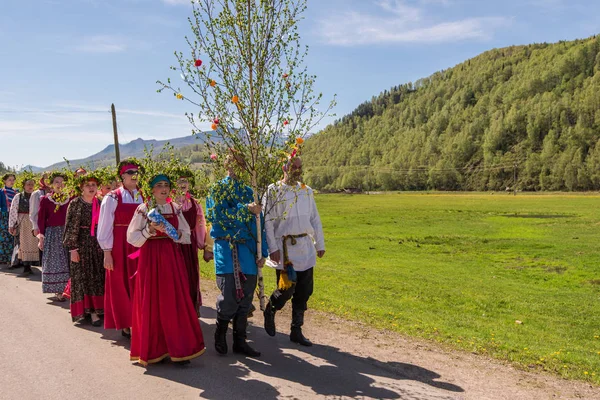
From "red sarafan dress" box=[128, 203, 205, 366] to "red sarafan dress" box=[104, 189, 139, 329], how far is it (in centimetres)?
122

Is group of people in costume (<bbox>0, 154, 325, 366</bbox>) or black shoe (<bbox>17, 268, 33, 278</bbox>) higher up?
group of people in costume (<bbox>0, 154, 325, 366</bbox>)

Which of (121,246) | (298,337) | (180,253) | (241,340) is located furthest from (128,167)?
(298,337)

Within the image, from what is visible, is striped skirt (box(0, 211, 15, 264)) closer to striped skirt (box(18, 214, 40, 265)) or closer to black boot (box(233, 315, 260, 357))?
striped skirt (box(18, 214, 40, 265))

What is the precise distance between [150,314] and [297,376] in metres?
1.94

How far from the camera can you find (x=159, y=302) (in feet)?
20.3

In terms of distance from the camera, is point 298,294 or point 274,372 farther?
point 298,294

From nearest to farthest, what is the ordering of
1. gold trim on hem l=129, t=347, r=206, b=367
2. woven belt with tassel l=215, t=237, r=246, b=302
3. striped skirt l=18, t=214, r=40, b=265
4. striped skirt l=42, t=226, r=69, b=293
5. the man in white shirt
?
gold trim on hem l=129, t=347, r=206, b=367
woven belt with tassel l=215, t=237, r=246, b=302
the man in white shirt
striped skirt l=42, t=226, r=69, b=293
striped skirt l=18, t=214, r=40, b=265

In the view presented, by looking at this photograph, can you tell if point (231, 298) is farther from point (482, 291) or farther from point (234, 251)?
point (482, 291)

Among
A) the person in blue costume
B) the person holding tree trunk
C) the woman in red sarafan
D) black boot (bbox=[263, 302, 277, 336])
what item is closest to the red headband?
the person holding tree trunk

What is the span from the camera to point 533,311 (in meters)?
12.2

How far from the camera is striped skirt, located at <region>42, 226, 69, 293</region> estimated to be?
10141 millimetres

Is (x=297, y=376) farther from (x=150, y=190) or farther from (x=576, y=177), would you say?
(x=576, y=177)

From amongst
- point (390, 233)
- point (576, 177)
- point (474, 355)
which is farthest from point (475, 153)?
point (474, 355)

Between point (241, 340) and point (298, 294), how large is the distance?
40.1 inches
